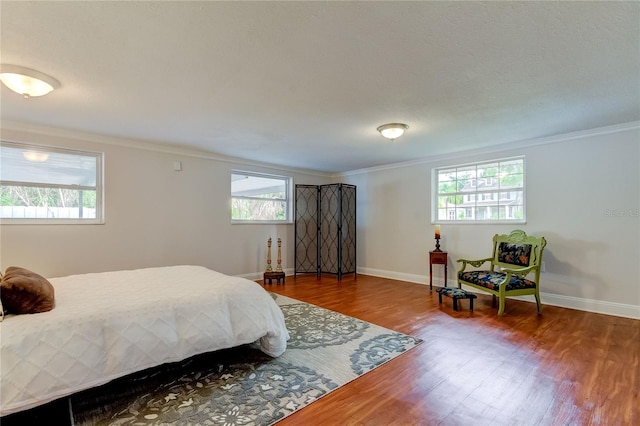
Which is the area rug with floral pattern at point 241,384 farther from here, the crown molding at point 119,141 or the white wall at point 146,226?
the crown molding at point 119,141

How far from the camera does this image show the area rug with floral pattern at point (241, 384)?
173cm

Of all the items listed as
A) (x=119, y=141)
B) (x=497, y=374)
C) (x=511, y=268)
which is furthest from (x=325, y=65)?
(x=511, y=268)

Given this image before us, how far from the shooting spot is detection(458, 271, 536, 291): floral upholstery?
11.9ft

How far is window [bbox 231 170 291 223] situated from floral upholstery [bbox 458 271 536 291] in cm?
358

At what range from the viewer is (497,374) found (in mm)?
2213

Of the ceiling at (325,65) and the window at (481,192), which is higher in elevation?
the ceiling at (325,65)

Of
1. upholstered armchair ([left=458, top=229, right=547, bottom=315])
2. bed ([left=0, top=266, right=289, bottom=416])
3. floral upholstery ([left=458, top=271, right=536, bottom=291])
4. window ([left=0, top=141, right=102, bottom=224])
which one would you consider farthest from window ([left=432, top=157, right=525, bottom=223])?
window ([left=0, top=141, right=102, bottom=224])

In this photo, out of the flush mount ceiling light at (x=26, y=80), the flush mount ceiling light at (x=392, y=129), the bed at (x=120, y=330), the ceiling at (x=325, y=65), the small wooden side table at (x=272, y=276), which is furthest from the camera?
the small wooden side table at (x=272, y=276)

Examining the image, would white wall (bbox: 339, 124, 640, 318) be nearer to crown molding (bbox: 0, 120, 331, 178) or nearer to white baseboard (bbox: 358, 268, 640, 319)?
white baseboard (bbox: 358, 268, 640, 319)

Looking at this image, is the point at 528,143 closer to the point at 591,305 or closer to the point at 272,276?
the point at 591,305

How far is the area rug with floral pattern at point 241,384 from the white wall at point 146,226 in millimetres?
2498

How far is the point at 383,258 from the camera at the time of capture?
19.8ft

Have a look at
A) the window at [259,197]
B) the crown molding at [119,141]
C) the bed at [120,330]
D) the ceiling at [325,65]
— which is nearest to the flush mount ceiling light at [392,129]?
the ceiling at [325,65]

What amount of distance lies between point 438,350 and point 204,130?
3544mm
